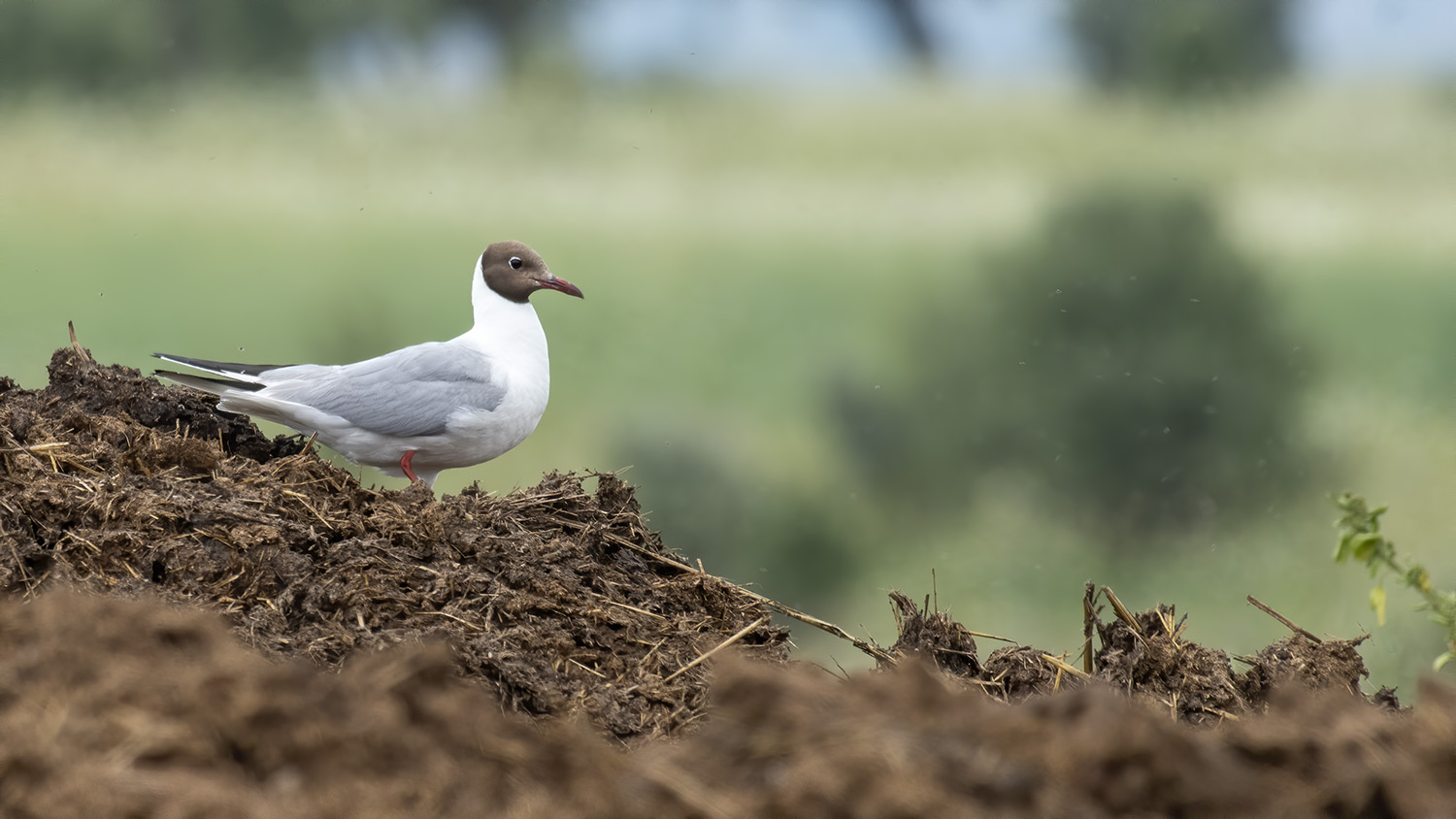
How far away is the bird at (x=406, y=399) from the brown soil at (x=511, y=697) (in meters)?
1.02

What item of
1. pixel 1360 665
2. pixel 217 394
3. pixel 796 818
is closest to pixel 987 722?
pixel 796 818

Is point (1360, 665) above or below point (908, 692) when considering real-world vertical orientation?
above

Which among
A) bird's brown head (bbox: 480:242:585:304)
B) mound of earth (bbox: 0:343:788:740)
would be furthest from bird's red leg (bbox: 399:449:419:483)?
bird's brown head (bbox: 480:242:585:304)

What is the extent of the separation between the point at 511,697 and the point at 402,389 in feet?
7.57

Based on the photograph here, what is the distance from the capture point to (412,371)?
4.59m

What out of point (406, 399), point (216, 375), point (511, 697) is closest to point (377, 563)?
point (511, 697)

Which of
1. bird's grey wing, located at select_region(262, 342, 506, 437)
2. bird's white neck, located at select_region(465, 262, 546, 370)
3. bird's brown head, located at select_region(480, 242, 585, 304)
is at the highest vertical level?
bird's brown head, located at select_region(480, 242, 585, 304)

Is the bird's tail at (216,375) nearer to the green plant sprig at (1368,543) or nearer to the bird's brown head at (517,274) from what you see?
the bird's brown head at (517,274)

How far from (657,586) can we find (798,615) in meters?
0.46

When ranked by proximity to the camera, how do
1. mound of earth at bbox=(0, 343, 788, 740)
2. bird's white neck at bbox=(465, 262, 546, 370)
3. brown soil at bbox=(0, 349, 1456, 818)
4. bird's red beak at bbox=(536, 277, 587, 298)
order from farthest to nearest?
bird's red beak at bbox=(536, 277, 587, 298), bird's white neck at bbox=(465, 262, 546, 370), mound of earth at bbox=(0, 343, 788, 740), brown soil at bbox=(0, 349, 1456, 818)

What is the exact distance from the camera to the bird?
4531mm

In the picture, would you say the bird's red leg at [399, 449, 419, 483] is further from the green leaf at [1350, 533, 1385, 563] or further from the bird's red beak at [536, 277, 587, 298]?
the green leaf at [1350, 533, 1385, 563]

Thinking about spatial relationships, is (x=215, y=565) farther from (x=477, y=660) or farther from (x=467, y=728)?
(x=467, y=728)

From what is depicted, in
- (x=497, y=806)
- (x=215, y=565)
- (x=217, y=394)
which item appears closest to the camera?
(x=497, y=806)
